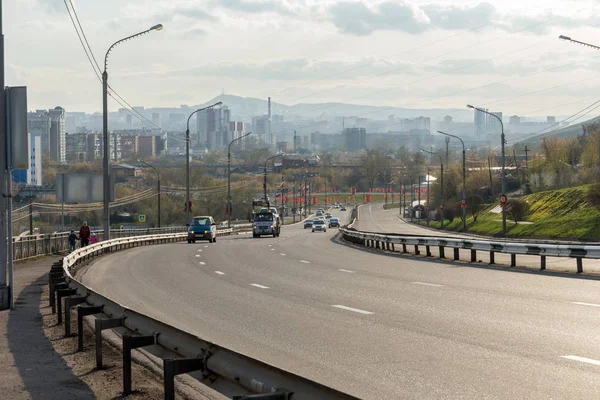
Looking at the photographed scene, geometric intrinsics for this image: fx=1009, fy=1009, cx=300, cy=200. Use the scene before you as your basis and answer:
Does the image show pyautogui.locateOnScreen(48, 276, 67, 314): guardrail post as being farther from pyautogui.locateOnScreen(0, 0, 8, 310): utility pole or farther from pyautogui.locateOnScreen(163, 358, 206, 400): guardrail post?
pyautogui.locateOnScreen(163, 358, 206, 400): guardrail post

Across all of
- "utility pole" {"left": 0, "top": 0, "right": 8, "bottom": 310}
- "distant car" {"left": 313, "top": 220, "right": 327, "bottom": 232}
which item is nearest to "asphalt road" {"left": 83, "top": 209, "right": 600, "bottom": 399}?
"utility pole" {"left": 0, "top": 0, "right": 8, "bottom": 310}

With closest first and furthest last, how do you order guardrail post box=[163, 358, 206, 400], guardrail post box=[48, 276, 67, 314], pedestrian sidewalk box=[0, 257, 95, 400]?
guardrail post box=[163, 358, 206, 400] < pedestrian sidewalk box=[0, 257, 95, 400] < guardrail post box=[48, 276, 67, 314]

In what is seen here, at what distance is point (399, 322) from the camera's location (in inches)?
605

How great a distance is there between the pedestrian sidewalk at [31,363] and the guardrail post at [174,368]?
190 centimetres

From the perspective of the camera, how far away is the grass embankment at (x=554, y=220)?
6625cm

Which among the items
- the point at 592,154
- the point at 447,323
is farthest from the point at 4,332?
the point at 592,154

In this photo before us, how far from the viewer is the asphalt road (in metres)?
10.1

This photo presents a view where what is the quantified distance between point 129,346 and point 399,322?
6.48m

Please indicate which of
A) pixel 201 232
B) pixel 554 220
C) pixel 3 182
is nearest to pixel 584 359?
pixel 3 182

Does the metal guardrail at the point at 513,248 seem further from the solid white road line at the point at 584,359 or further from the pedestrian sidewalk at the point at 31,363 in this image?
the solid white road line at the point at 584,359

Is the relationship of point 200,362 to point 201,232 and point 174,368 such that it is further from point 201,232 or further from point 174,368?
point 201,232

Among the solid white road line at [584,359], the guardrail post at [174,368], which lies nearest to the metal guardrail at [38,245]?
the solid white road line at [584,359]

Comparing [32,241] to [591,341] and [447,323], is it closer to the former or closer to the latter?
[447,323]

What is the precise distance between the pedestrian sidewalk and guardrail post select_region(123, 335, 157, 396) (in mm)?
347
